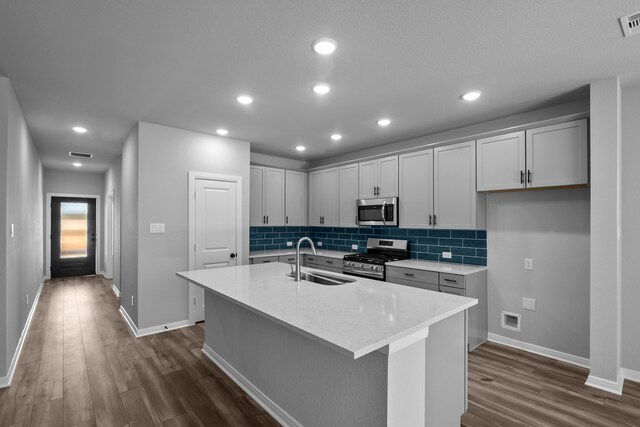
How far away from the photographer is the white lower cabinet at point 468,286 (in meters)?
3.43

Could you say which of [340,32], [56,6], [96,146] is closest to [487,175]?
[340,32]

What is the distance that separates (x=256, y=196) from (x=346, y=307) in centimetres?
363

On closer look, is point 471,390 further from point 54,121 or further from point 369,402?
point 54,121

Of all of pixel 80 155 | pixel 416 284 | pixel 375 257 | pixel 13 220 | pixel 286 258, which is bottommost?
pixel 416 284

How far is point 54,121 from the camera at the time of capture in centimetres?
384

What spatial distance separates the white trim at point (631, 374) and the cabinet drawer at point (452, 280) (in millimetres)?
1432

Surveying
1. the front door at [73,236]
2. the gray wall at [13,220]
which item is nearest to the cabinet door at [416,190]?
the gray wall at [13,220]

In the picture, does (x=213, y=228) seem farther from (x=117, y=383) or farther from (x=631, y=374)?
(x=631, y=374)

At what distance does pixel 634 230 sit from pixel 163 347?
4.64m

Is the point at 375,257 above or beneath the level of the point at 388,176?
beneath

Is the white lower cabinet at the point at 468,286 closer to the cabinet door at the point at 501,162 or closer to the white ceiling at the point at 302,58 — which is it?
the cabinet door at the point at 501,162

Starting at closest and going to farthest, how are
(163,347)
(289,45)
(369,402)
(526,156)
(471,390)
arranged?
(369,402), (289,45), (471,390), (526,156), (163,347)

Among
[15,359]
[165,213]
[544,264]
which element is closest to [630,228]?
[544,264]

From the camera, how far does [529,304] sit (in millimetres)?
3494
